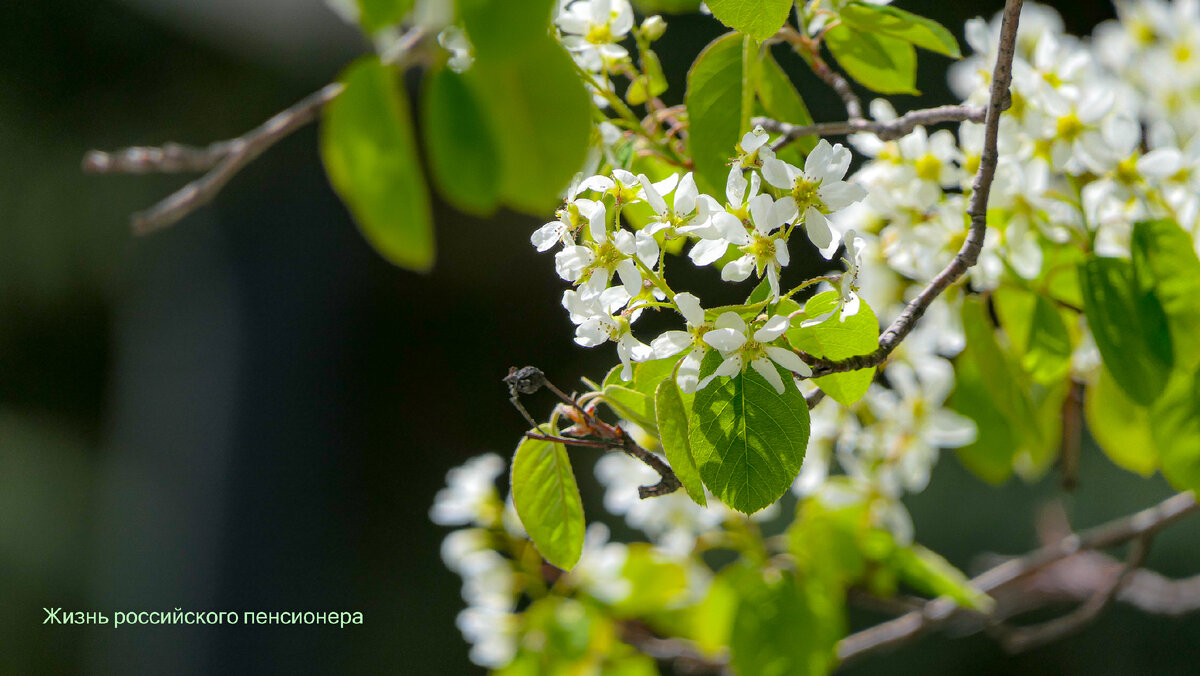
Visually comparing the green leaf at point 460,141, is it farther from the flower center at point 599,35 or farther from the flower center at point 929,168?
the flower center at point 929,168

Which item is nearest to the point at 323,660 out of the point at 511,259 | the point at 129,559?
the point at 129,559

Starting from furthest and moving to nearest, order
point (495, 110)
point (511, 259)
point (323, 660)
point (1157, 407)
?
1. point (511, 259)
2. point (323, 660)
3. point (1157, 407)
4. point (495, 110)

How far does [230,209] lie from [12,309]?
1.91ft

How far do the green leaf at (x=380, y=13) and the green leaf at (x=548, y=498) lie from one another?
26cm

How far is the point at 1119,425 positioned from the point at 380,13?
0.68m

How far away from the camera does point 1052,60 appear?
2.08 feet

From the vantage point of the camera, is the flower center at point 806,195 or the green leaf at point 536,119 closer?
the green leaf at point 536,119

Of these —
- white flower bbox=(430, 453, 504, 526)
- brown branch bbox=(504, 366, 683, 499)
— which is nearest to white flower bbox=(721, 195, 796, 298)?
brown branch bbox=(504, 366, 683, 499)

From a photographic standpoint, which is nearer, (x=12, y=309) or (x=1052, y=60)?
(x=1052, y=60)

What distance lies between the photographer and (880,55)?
1.87 feet

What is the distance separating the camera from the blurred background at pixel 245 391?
7.02 ft

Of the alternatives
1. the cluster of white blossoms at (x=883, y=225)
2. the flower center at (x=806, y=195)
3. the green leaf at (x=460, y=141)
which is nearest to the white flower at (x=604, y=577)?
the cluster of white blossoms at (x=883, y=225)

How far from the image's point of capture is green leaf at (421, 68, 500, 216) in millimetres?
295

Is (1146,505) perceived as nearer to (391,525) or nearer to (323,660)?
(391,525)
